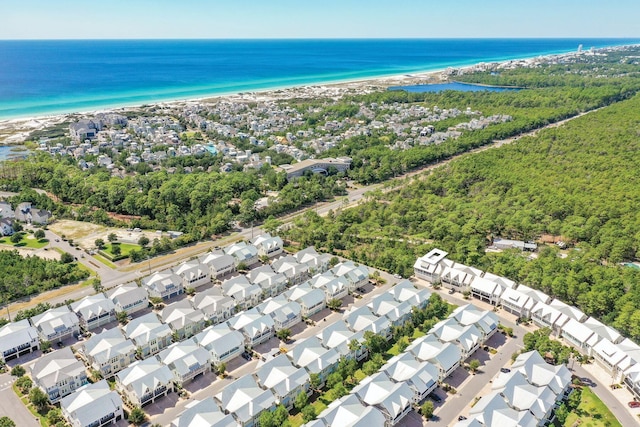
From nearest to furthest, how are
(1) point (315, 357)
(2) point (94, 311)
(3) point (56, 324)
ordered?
(1) point (315, 357) → (3) point (56, 324) → (2) point (94, 311)

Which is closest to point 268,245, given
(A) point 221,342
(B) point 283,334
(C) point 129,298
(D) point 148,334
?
(B) point 283,334

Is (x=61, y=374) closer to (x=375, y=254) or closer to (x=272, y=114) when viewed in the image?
(x=375, y=254)

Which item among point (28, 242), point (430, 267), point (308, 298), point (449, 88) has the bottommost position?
point (430, 267)

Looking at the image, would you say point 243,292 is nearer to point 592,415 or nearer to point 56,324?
point 56,324

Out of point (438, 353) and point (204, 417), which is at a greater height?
point (204, 417)

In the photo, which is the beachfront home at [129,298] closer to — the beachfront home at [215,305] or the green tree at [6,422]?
the beachfront home at [215,305]

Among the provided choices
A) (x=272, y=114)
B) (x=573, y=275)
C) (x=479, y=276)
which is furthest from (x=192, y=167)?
(x=573, y=275)

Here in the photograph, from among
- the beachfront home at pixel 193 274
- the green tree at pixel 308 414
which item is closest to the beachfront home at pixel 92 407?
the green tree at pixel 308 414
